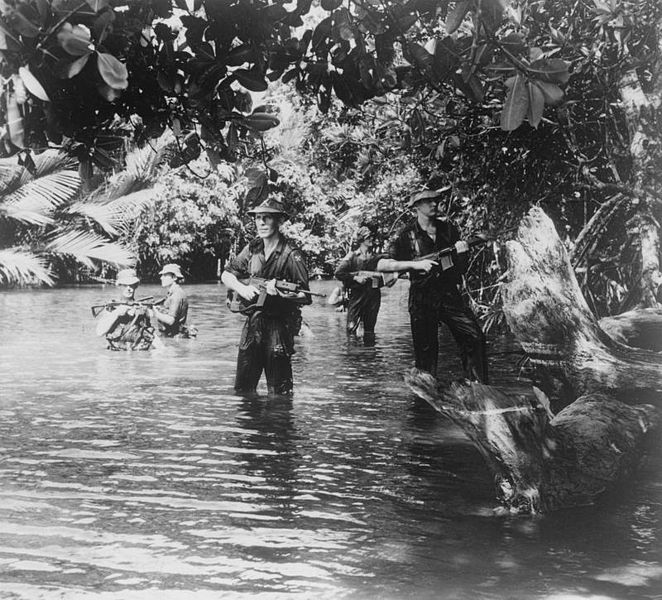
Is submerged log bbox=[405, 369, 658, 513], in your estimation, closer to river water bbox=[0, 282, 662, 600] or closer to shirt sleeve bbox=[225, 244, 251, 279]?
river water bbox=[0, 282, 662, 600]

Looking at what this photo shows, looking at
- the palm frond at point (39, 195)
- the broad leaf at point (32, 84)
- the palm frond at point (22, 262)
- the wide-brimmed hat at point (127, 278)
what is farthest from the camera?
the palm frond at point (22, 262)

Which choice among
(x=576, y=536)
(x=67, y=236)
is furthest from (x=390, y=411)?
(x=67, y=236)

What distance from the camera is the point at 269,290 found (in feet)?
28.4

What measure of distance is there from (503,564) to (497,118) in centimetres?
685

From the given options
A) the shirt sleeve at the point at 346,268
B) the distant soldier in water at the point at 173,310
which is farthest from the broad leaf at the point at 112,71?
the shirt sleeve at the point at 346,268

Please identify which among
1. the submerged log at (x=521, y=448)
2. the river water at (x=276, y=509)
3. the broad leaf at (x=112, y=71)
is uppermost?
the broad leaf at (x=112, y=71)

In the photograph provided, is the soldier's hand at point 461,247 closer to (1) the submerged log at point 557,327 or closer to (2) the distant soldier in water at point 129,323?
(1) the submerged log at point 557,327

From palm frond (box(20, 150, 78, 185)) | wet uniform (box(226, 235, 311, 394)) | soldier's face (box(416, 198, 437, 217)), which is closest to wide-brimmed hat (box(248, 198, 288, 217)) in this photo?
wet uniform (box(226, 235, 311, 394))

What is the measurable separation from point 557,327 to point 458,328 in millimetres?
1591

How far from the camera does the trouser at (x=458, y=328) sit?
8.65 metres

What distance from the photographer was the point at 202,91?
3.58m

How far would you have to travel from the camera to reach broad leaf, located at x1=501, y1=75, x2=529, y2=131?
2.94 metres

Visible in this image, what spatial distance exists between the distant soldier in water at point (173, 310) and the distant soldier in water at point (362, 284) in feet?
8.99

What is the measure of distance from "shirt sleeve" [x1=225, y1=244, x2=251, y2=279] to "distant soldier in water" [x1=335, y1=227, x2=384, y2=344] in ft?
21.0
